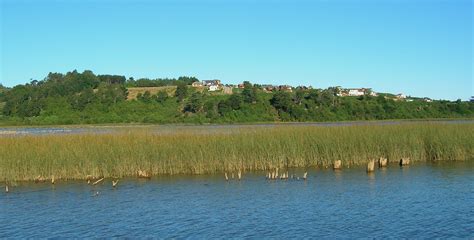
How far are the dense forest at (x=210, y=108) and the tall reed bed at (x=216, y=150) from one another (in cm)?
4588

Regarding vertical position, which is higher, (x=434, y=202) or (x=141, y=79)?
(x=141, y=79)

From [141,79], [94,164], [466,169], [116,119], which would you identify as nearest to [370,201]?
[466,169]

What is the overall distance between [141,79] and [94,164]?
3830 inches

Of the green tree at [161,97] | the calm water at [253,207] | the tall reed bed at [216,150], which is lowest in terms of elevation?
the calm water at [253,207]

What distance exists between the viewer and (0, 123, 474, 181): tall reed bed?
20.5 metres

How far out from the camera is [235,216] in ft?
44.2

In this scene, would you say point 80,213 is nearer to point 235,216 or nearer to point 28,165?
point 235,216

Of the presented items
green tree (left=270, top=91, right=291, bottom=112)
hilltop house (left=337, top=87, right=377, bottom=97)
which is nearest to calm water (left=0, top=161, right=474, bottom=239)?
green tree (left=270, top=91, right=291, bottom=112)

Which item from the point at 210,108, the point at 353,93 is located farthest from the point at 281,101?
the point at 353,93

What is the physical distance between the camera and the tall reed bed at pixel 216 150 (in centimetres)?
2045

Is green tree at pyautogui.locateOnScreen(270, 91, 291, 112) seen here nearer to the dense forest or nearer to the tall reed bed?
the dense forest

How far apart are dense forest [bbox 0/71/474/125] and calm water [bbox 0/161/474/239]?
51181 millimetres

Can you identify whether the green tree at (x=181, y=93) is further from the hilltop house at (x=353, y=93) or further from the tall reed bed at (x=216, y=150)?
the tall reed bed at (x=216, y=150)

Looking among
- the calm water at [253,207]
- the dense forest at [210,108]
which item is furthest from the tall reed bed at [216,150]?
the dense forest at [210,108]
